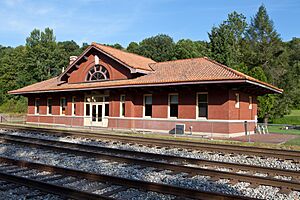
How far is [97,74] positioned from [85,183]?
21.6 metres

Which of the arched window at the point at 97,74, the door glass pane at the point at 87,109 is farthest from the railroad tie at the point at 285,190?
the door glass pane at the point at 87,109

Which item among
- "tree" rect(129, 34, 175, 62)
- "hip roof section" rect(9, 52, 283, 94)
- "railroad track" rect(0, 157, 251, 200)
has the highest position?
"tree" rect(129, 34, 175, 62)

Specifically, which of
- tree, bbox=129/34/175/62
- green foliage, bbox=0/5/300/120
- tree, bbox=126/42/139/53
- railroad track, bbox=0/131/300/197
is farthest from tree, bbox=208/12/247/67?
railroad track, bbox=0/131/300/197

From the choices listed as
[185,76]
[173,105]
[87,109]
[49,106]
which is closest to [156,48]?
[49,106]

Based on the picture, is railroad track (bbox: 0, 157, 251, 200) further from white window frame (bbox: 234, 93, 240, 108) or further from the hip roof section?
white window frame (bbox: 234, 93, 240, 108)

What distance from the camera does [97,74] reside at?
28359mm

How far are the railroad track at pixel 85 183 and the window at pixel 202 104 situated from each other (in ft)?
46.5

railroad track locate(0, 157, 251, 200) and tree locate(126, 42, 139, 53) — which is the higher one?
tree locate(126, 42, 139, 53)

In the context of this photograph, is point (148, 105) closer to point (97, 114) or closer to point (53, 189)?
point (97, 114)

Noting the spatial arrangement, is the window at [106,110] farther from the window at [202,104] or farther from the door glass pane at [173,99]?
the window at [202,104]

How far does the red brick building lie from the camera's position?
67.0 ft

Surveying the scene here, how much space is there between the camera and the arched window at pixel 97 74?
2767 cm

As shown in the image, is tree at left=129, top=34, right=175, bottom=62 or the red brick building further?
tree at left=129, top=34, right=175, bottom=62

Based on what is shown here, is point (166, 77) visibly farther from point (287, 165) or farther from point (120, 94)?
point (287, 165)
